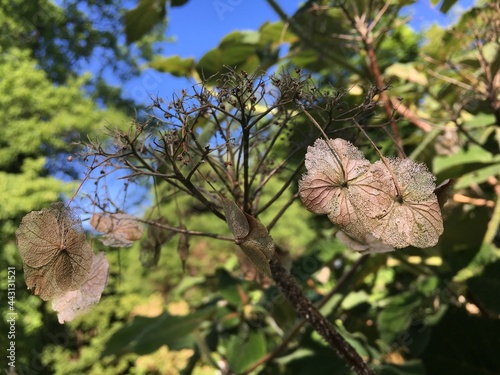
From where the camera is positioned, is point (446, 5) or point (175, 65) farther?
point (175, 65)

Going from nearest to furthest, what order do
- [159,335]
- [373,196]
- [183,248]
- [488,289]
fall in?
[373,196] → [183,248] → [488,289] → [159,335]

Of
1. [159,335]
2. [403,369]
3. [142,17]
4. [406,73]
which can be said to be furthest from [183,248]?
[142,17]

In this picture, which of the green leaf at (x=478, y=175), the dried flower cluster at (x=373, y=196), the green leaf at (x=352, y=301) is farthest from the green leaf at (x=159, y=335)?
the dried flower cluster at (x=373, y=196)

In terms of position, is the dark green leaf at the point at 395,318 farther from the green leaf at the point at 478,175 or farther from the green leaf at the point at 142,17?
the green leaf at the point at 142,17

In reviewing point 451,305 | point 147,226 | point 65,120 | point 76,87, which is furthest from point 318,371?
point 76,87

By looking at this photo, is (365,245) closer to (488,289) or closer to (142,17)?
(488,289)

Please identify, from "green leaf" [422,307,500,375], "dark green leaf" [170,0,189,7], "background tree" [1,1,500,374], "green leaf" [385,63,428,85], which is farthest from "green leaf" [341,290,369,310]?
"dark green leaf" [170,0,189,7]

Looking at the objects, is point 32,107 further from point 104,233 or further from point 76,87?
point 104,233
